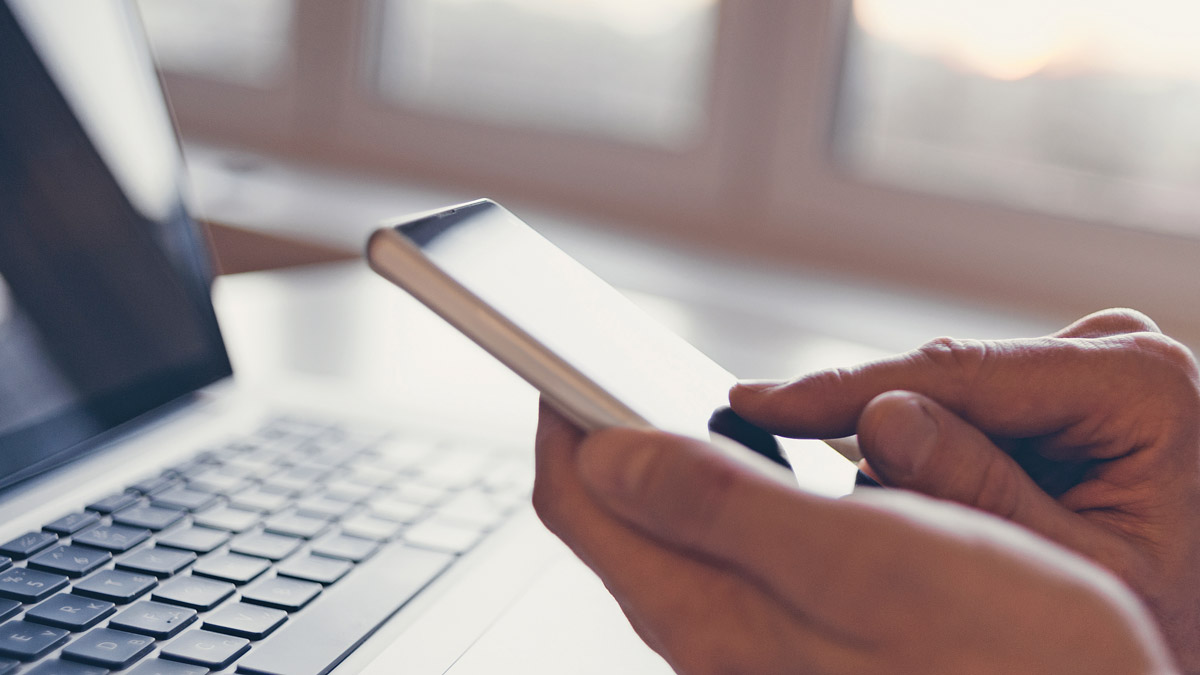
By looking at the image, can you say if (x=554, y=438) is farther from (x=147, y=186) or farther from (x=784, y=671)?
(x=147, y=186)

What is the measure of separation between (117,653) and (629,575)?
0.18 metres

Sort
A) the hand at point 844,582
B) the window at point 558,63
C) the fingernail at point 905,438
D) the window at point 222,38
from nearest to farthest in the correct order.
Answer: the hand at point 844,582 < the fingernail at point 905,438 < the window at point 558,63 < the window at point 222,38

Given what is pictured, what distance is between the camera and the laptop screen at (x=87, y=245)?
1.54ft

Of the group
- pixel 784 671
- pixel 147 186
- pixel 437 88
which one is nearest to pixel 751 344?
pixel 147 186

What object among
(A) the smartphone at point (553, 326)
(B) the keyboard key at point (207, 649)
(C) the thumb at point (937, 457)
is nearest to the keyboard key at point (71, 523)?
(B) the keyboard key at point (207, 649)

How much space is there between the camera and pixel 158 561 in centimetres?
40

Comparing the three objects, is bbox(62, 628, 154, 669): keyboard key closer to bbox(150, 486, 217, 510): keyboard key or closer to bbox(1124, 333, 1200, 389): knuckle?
bbox(150, 486, 217, 510): keyboard key

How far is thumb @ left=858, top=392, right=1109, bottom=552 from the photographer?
36cm

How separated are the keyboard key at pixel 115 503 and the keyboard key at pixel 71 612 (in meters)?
0.08

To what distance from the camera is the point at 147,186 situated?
58 centimetres

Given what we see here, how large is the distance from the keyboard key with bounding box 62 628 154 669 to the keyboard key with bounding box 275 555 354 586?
0.07 meters

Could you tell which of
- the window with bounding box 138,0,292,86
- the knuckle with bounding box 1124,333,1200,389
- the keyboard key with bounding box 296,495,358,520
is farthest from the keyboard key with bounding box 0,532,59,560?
the window with bounding box 138,0,292,86

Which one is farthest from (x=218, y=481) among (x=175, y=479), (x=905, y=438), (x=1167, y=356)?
(x=1167, y=356)

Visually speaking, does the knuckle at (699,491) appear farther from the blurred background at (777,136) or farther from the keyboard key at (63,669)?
the blurred background at (777,136)
